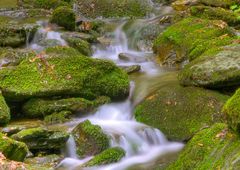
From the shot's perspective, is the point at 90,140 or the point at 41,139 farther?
the point at 90,140

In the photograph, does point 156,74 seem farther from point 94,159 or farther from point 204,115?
point 94,159

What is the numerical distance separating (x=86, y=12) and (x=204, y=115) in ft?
31.6

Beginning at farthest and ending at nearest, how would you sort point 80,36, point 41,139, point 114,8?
point 114,8, point 80,36, point 41,139

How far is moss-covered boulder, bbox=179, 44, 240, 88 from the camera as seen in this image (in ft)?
26.8

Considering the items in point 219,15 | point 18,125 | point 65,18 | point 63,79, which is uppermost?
point 219,15

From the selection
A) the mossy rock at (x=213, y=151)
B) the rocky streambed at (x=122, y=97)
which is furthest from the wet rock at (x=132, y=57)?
the mossy rock at (x=213, y=151)

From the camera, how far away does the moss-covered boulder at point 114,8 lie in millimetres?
15828

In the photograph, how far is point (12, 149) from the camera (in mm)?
5492

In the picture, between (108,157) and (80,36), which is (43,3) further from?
(108,157)

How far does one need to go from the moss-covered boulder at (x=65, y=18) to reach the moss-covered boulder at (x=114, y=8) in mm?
2565

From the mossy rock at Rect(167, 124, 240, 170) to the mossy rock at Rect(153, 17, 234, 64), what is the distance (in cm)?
599

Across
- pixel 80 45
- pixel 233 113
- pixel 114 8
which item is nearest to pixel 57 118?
pixel 233 113

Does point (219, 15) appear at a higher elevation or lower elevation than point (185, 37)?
higher

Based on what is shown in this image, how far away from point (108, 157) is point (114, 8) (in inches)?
409
